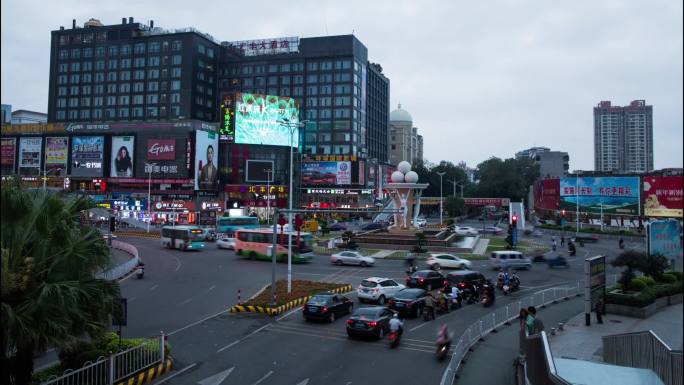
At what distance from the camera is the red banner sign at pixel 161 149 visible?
315 feet

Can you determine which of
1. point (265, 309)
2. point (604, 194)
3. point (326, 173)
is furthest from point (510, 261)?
point (326, 173)

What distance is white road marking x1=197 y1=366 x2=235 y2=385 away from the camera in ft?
50.6

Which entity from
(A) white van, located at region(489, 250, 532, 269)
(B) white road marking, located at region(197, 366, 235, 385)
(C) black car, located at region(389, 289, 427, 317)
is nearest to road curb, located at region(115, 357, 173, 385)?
(B) white road marking, located at region(197, 366, 235, 385)

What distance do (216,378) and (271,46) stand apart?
390ft

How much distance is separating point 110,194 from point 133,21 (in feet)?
175

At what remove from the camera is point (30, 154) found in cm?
10288

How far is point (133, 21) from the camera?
130375 mm

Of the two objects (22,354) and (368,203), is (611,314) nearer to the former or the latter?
(22,354)

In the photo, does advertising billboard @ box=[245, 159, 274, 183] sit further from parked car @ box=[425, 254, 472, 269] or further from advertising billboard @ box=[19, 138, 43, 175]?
parked car @ box=[425, 254, 472, 269]

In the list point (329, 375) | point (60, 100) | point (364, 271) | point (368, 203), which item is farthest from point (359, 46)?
point (329, 375)

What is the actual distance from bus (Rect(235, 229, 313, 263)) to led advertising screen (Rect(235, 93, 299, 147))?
2181 inches

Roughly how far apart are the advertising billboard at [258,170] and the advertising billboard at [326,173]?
13212mm

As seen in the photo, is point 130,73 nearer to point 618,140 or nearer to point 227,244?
point 227,244

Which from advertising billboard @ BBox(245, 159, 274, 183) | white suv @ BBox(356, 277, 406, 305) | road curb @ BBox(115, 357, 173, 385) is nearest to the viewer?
road curb @ BBox(115, 357, 173, 385)
